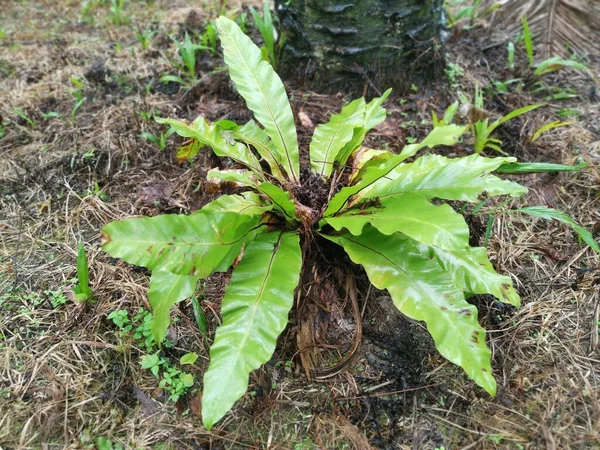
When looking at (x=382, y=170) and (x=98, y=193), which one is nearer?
(x=382, y=170)

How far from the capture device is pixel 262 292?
1679 millimetres

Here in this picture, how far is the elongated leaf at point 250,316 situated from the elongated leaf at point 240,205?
0.13m

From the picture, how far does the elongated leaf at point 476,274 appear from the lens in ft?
5.54

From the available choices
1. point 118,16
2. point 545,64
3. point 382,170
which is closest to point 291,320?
point 382,170

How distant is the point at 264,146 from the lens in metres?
2.26

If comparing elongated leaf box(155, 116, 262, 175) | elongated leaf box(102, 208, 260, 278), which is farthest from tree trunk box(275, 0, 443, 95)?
elongated leaf box(102, 208, 260, 278)

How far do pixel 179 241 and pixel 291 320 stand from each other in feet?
2.02

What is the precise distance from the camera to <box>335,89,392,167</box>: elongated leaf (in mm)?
2145

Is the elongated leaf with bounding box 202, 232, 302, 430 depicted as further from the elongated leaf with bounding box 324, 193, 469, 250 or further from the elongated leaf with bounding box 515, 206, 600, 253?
the elongated leaf with bounding box 515, 206, 600, 253

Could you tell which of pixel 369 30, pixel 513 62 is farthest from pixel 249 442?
pixel 513 62

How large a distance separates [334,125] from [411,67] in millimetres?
1080

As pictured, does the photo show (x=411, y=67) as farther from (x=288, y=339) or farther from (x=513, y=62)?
(x=288, y=339)

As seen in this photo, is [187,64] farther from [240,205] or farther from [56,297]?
[56,297]

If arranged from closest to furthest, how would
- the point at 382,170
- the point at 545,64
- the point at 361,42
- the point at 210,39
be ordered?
the point at 382,170 < the point at 361,42 < the point at 545,64 < the point at 210,39
